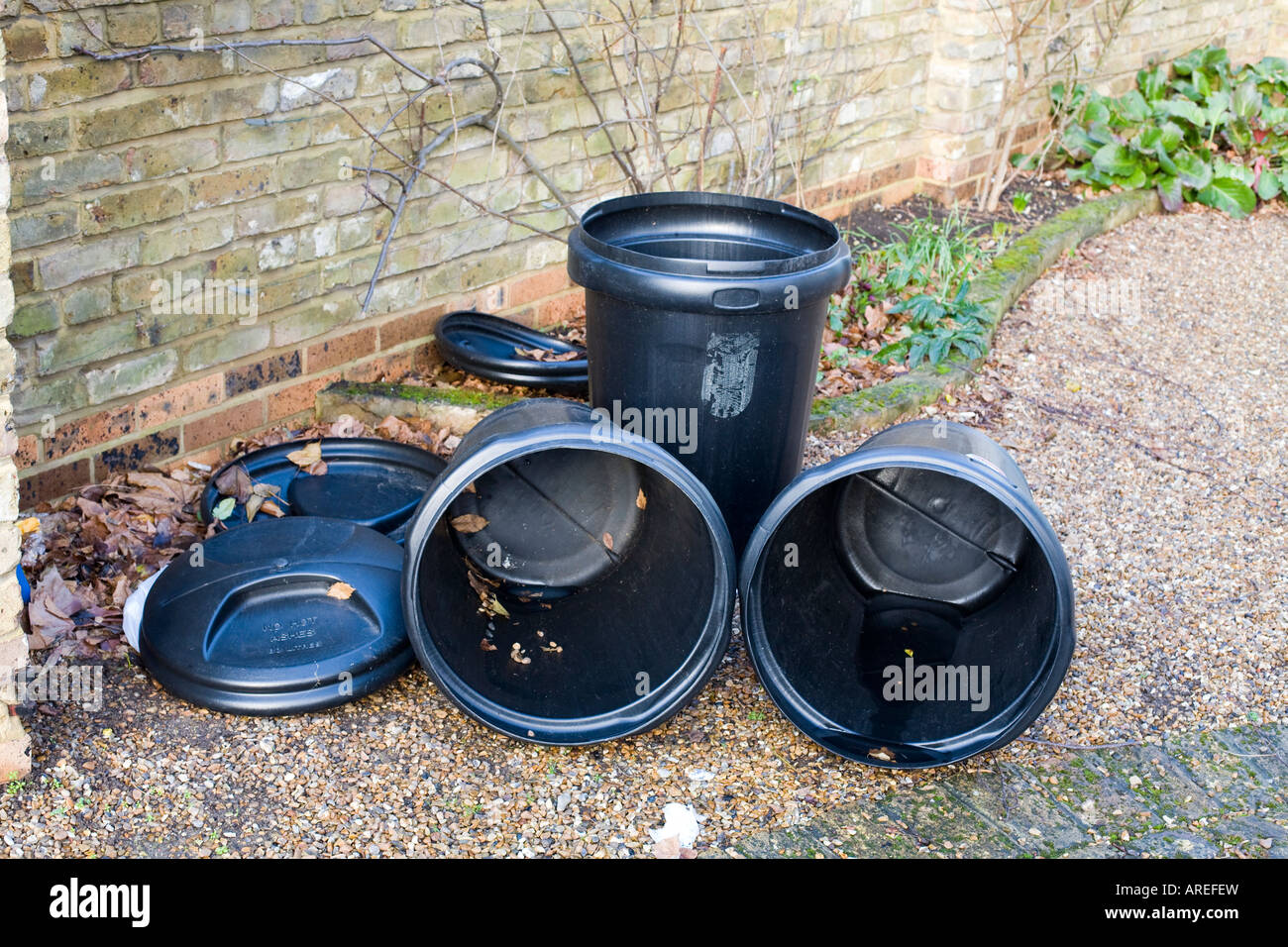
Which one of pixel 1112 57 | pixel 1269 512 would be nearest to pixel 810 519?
pixel 1269 512

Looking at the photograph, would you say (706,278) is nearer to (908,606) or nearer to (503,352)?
(908,606)

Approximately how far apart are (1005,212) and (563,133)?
130 inches

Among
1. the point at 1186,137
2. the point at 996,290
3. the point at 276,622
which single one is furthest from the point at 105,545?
the point at 1186,137

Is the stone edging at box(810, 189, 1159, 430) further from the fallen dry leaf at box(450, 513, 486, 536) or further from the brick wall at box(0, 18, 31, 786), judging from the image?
the brick wall at box(0, 18, 31, 786)

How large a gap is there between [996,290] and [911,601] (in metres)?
2.81

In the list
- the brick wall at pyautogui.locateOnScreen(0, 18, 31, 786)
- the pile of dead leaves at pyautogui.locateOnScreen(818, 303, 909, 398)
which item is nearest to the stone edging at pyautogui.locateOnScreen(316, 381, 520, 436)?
the pile of dead leaves at pyautogui.locateOnScreen(818, 303, 909, 398)

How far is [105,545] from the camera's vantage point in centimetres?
371

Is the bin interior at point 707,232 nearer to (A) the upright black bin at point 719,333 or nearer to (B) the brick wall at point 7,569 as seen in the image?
(A) the upright black bin at point 719,333

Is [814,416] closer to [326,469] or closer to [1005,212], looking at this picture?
[326,469]

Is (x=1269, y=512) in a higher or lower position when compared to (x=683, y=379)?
lower

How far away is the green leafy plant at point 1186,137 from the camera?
25.6 ft
